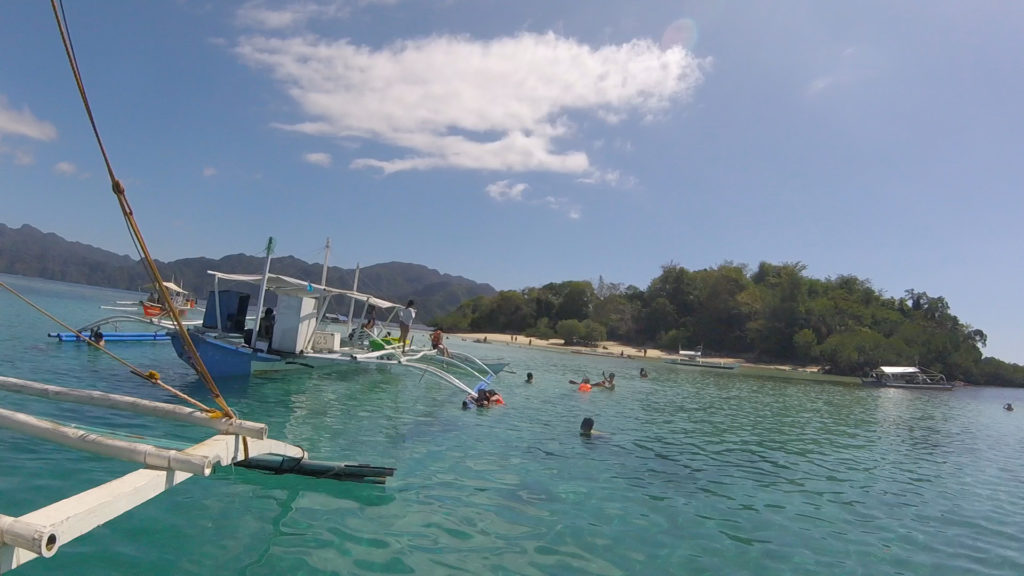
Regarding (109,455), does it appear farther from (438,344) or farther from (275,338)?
(438,344)

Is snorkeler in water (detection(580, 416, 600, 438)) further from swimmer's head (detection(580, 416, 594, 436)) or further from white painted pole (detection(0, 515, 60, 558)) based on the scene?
white painted pole (detection(0, 515, 60, 558))

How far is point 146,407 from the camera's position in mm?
6270

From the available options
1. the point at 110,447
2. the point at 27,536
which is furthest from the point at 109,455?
the point at 27,536

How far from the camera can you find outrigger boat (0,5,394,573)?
3232 millimetres

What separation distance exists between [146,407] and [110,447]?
4.43 feet

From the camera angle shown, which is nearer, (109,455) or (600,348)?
(109,455)

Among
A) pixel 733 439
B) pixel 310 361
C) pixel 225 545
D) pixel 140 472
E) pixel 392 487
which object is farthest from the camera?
pixel 310 361

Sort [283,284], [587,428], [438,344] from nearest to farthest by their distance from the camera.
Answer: [587,428] → [283,284] → [438,344]

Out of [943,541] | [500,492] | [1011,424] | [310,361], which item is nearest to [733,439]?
[943,541]

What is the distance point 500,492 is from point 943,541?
7.42 meters

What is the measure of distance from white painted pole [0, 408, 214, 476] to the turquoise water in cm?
164

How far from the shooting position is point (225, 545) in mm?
6648

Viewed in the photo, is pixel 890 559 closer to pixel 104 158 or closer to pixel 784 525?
pixel 784 525

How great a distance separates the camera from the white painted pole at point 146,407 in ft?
18.2
